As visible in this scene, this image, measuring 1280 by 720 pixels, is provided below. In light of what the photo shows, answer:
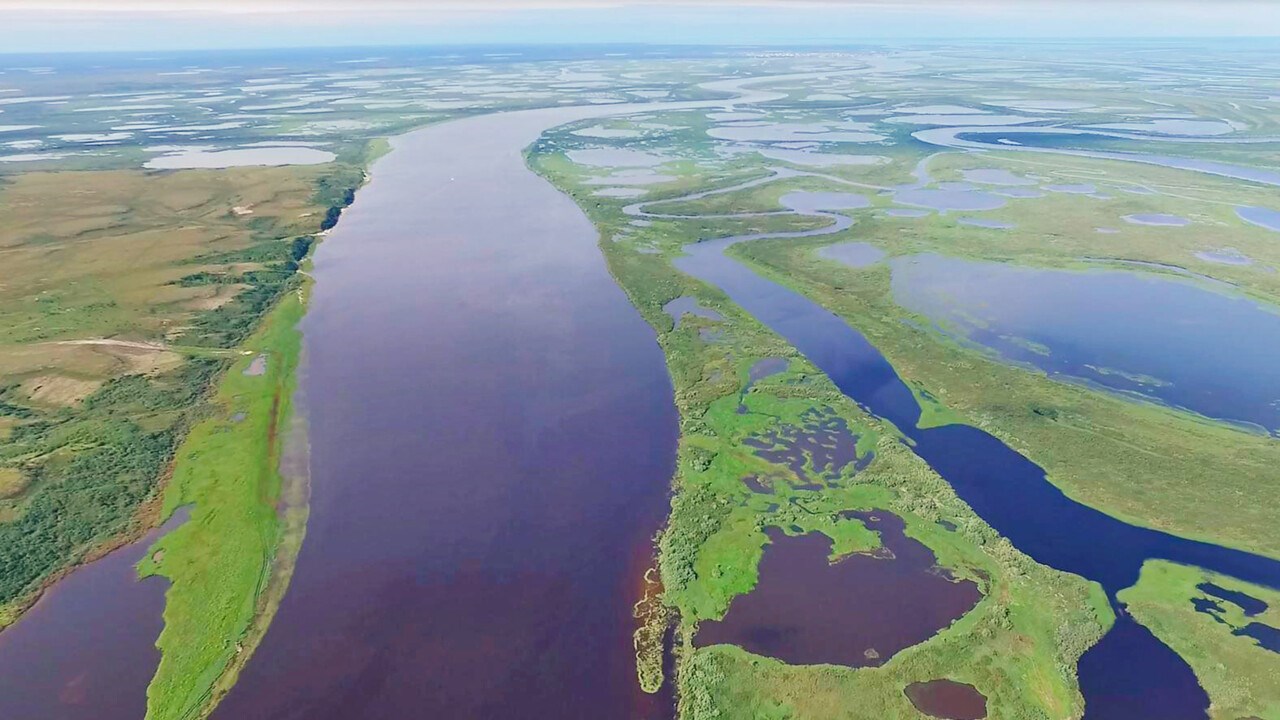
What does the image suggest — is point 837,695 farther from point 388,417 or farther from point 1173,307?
point 1173,307

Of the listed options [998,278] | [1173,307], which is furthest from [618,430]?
[1173,307]

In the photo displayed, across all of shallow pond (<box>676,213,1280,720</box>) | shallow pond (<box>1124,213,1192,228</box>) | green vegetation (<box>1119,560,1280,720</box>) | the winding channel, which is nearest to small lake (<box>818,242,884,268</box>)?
the winding channel

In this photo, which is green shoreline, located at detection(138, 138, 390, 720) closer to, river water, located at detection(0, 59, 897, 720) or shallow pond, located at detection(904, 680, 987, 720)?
river water, located at detection(0, 59, 897, 720)

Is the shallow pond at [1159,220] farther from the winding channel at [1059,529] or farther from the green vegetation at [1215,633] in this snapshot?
the green vegetation at [1215,633]

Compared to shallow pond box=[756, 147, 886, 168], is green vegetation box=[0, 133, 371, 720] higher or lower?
lower

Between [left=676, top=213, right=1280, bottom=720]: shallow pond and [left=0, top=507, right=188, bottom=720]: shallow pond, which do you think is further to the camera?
[left=676, top=213, right=1280, bottom=720]: shallow pond

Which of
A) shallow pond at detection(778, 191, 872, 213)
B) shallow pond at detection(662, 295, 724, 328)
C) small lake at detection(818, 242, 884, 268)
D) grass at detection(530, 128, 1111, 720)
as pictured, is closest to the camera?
grass at detection(530, 128, 1111, 720)

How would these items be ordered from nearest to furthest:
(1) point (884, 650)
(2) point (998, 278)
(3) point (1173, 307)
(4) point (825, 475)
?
(1) point (884, 650) → (4) point (825, 475) → (3) point (1173, 307) → (2) point (998, 278)

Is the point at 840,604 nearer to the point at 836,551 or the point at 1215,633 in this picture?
the point at 836,551
